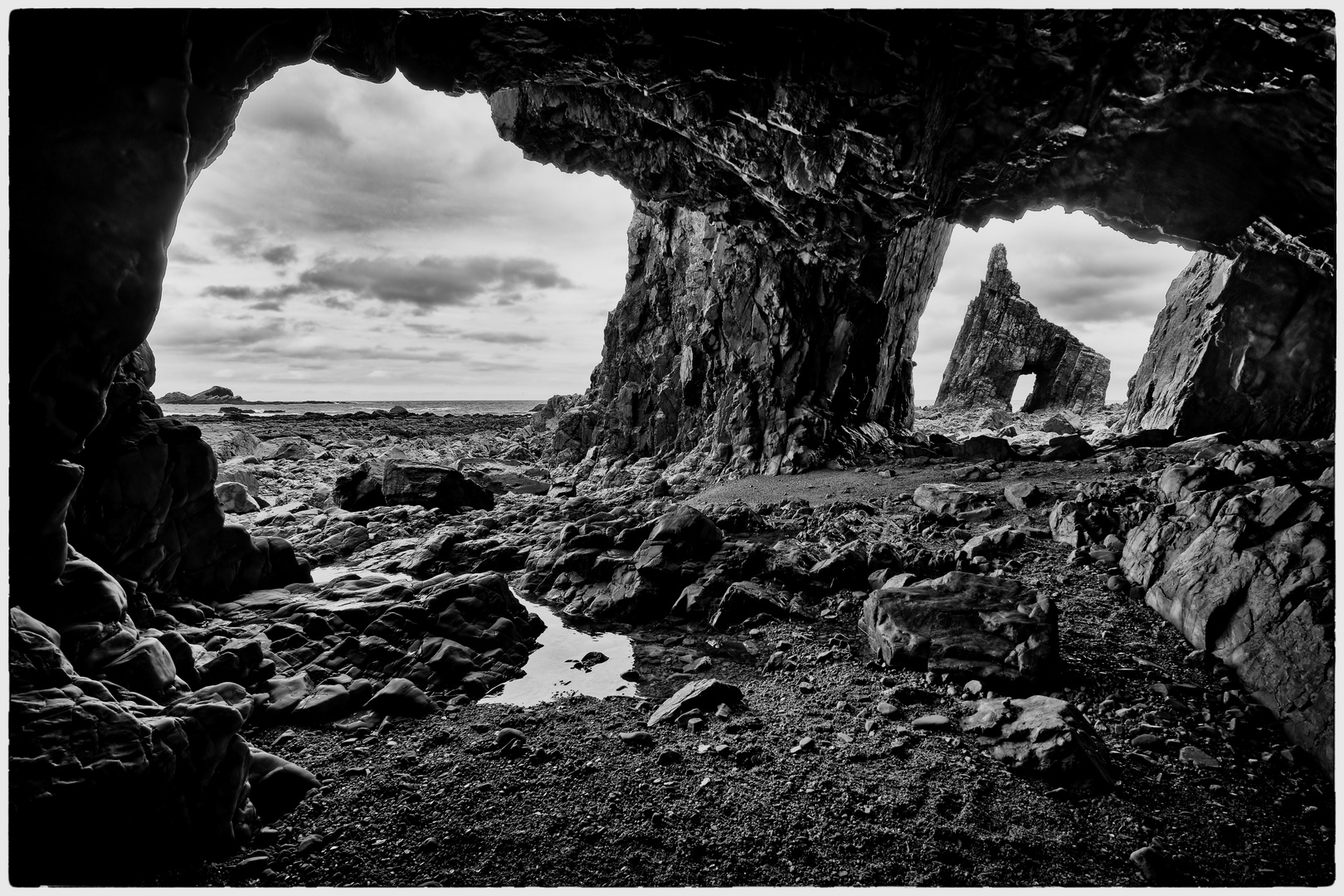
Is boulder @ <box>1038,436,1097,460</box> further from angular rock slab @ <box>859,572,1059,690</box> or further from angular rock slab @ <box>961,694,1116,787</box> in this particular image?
angular rock slab @ <box>961,694,1116,787</box>

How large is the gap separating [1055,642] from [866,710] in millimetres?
1955

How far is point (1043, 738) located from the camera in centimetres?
456

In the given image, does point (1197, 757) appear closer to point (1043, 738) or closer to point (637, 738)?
point (1043, 738)

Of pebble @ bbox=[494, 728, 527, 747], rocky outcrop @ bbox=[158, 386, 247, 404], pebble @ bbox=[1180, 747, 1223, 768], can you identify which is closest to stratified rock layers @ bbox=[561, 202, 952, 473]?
pebble @ bbox=[1180, 747, 1223, 768]

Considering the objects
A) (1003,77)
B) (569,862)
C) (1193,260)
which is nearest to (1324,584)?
(569,862)

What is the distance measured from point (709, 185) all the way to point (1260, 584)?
14838 mm

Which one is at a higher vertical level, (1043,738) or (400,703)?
(1043,738)

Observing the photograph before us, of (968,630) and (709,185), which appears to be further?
(709,185)

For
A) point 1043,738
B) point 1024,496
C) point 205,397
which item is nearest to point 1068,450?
point 1024,496

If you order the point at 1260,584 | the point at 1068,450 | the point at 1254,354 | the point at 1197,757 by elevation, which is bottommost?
the point at 1197,757

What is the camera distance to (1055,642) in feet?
18.8

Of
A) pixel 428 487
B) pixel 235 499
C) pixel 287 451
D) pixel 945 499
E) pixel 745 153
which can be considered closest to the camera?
pixel 945 499

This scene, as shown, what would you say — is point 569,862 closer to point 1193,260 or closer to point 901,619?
point 901,619

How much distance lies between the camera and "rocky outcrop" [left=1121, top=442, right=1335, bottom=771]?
4848mm
